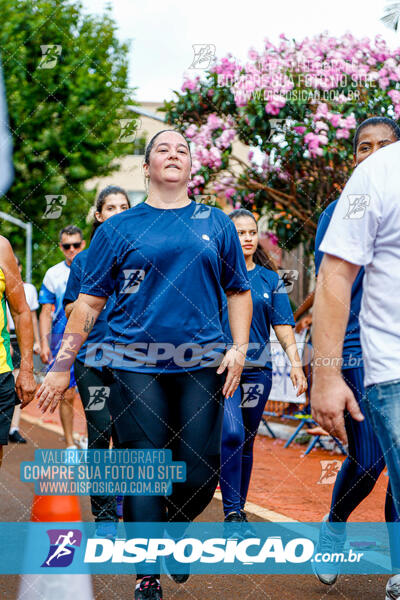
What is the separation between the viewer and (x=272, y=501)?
6.27 metres

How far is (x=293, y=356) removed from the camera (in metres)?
5.02

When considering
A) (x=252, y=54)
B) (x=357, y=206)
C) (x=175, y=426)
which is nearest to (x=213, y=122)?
(x=252, y=54)

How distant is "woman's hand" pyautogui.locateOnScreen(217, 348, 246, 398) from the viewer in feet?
12.5

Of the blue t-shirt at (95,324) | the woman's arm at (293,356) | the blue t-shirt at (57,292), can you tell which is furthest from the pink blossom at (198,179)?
the woman's arm at (293,356)

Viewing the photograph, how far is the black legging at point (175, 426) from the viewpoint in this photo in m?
3.60

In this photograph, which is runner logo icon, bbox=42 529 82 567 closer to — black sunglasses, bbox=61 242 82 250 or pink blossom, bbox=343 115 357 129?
black sunglasses, bbox=61 242 82 250

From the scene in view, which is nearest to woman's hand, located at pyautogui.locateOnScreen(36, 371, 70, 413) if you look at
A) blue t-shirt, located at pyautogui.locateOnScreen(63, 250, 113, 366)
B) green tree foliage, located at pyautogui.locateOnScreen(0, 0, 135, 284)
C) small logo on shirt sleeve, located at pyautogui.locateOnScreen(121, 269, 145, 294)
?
small logo on shirt sleeve, located at pyautogui.locateOnScreen(121, 269, 145, 294)

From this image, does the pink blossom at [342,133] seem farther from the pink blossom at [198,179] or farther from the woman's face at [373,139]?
the woman's face at [373,139]

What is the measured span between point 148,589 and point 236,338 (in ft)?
3.90

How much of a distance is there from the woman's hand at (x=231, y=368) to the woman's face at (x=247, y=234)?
5.13ft

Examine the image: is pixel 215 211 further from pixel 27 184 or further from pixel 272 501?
pixel 27 184

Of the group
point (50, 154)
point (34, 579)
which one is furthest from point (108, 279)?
point (50, 154)

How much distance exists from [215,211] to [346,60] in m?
6.53

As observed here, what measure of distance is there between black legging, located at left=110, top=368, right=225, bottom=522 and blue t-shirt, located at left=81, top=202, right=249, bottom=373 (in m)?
0.07
